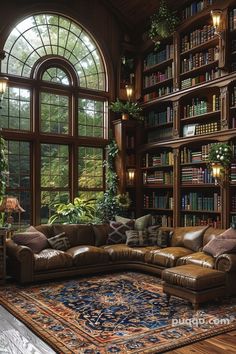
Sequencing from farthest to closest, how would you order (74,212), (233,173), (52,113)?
(52,113) → (74,212) → (233,173)

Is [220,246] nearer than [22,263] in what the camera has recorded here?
Yes

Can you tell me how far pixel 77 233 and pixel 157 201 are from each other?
83.3 inches

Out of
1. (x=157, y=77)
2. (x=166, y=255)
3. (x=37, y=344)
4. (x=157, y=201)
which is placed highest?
(x=157, y=77)

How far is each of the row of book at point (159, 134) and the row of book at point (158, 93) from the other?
2.40 feet

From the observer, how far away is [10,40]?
304 inches

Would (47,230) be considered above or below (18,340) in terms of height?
above

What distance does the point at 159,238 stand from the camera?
6.82 metres

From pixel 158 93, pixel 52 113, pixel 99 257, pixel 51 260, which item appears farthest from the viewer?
pixel 158 93

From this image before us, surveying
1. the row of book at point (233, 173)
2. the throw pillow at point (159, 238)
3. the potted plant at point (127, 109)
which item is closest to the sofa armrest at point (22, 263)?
the throw pillow at point (159, 238)

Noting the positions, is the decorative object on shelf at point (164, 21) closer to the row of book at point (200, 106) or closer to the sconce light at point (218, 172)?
the row of book at point (200, 106)

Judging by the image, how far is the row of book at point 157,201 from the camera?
815cm

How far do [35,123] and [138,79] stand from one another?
2627 mm

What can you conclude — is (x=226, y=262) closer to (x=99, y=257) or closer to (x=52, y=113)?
(x=99, y=257)

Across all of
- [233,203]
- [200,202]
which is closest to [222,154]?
[233,203]
